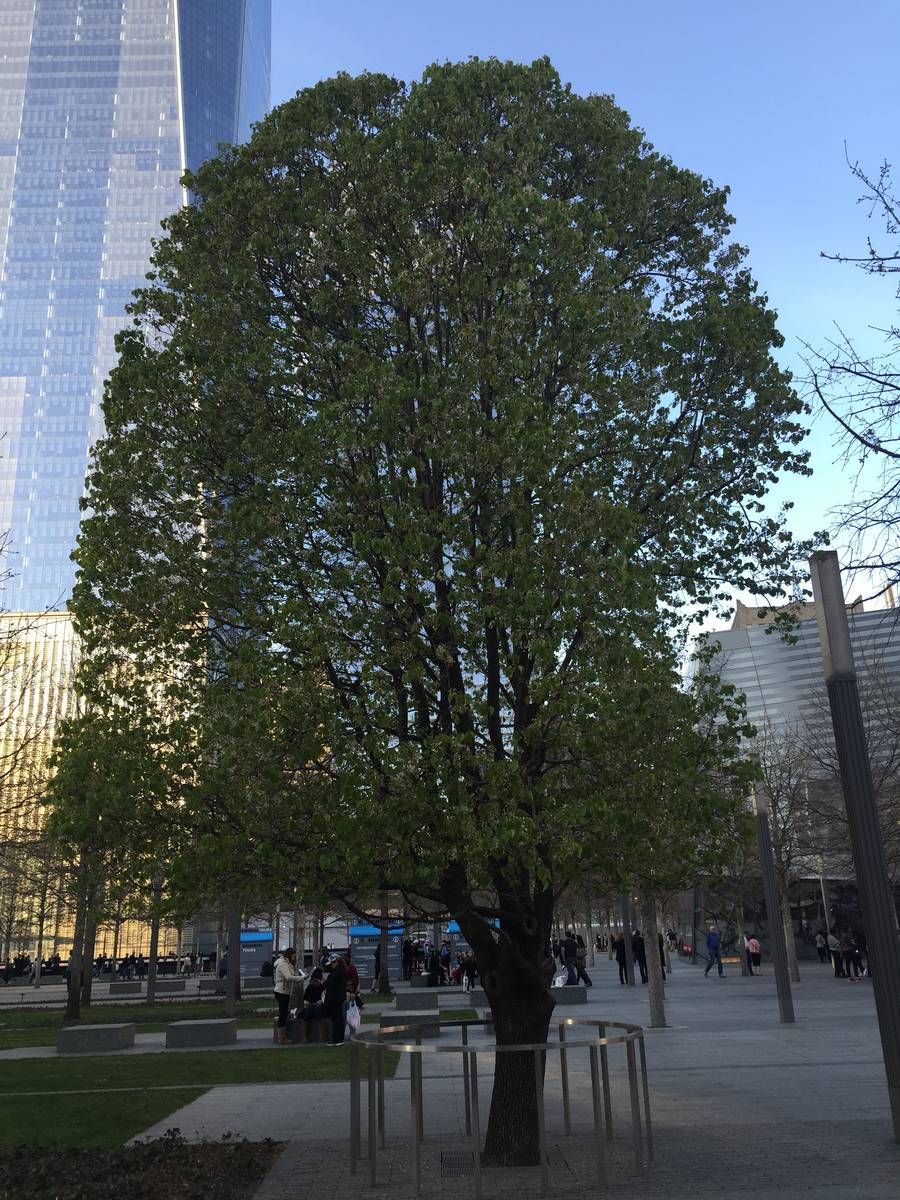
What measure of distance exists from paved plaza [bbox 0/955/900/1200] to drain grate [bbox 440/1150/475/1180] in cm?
3

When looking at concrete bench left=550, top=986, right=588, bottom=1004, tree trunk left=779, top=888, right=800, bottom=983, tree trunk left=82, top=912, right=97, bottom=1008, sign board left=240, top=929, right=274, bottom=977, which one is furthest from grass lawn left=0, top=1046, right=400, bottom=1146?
sign board left=240, top=929, right=274, bottom=977

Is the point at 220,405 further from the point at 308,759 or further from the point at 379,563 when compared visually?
the point at 308,759

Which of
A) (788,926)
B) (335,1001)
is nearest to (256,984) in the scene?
(788,926)

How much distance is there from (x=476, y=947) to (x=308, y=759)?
2600 millimetres

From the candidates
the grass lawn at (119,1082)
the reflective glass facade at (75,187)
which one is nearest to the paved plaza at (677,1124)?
the grass lawn at (119,1082)

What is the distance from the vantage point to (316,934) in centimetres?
4678

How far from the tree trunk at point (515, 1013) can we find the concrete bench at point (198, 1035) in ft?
37.3

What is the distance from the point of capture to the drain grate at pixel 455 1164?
346 inches

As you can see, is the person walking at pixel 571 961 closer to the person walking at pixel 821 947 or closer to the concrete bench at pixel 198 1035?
the person walking at pixel 821 947

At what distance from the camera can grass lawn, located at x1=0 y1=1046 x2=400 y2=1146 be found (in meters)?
11.1

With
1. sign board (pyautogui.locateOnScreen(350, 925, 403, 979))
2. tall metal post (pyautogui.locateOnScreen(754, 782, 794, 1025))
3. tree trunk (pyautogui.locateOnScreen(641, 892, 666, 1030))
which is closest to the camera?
tree trunk (pyautogui.locateOnScreen(641, 892, 666, 1030))

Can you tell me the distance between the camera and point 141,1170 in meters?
8.76

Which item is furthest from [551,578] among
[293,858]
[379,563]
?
[293,858]

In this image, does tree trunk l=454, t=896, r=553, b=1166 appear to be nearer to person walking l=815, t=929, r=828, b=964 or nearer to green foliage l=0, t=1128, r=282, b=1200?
green foliage l=0, t=1128, r=282, b=1200
